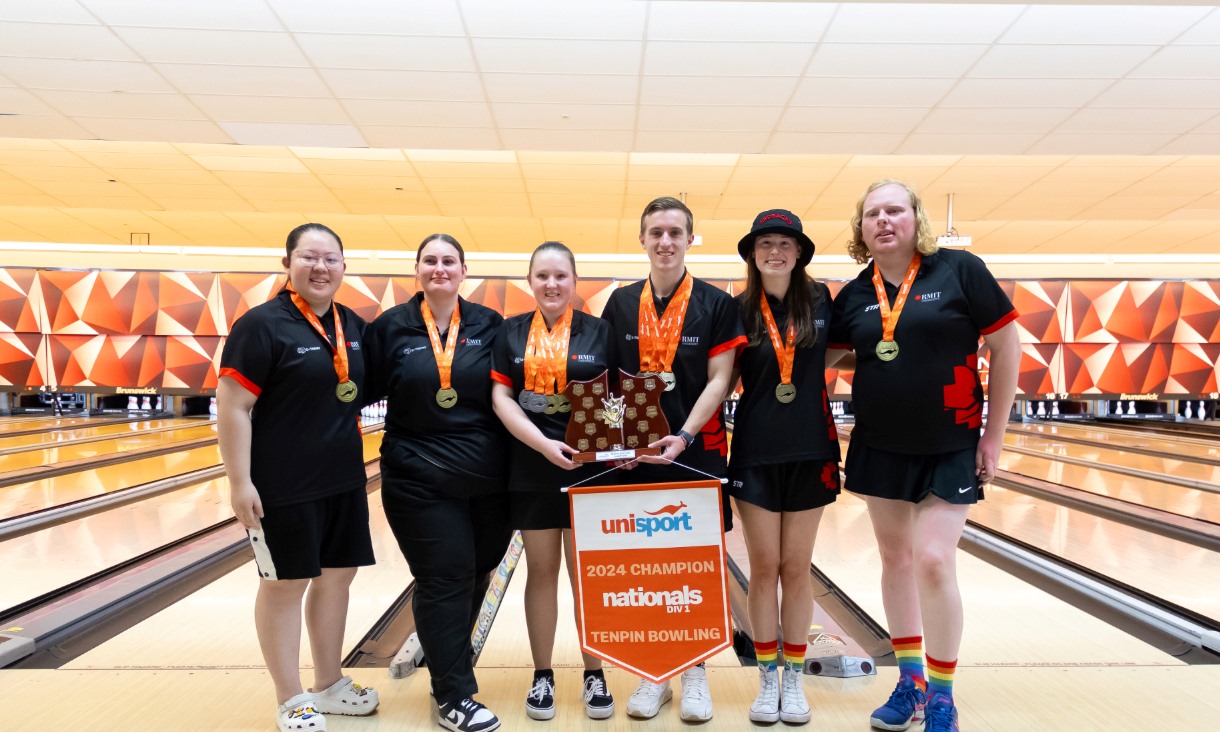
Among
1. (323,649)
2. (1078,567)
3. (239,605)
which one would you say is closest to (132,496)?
(239,605)

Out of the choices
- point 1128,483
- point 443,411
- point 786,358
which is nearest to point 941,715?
point 786,358

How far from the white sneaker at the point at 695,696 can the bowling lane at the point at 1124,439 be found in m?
6.93

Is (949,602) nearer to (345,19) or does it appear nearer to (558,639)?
(558,639)

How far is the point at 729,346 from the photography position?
2.04 metres

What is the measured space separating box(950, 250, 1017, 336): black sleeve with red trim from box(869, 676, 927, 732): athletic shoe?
0.91 metres

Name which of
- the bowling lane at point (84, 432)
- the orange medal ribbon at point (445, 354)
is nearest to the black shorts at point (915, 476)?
the orange medal ribbon at point (445, 354)

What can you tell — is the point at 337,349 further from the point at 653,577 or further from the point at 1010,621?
Result: the point at 1010,621

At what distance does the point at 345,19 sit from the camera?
3.93 metres

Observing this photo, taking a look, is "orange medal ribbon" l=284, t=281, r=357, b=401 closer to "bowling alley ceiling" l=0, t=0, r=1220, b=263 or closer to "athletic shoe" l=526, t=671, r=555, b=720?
A: "athletic shoe" l=526, t=671, r=555, b=720

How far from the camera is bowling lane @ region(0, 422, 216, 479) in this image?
620 centimetres

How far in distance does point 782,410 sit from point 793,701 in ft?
2.44

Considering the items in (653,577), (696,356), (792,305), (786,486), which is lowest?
(653,577)

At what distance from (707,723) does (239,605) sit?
1.89 meters

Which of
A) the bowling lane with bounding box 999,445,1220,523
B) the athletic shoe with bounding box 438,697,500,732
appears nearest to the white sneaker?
the athletic shoe with bounding box 438,697,500,732
